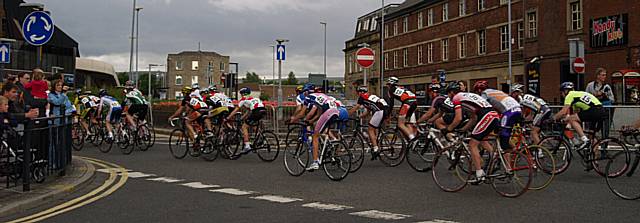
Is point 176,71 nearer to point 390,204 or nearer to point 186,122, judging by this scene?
point 186,122

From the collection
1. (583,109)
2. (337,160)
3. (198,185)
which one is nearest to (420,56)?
(583,109)

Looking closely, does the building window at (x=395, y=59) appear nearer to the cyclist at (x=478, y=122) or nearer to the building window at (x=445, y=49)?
the building window at (x=445, y=49)

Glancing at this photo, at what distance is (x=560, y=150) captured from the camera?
12898 mm

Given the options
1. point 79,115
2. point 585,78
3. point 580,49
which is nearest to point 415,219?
point 79,115

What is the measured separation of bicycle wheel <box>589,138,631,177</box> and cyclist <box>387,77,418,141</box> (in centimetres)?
340

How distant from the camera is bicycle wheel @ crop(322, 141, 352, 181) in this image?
1255 cm

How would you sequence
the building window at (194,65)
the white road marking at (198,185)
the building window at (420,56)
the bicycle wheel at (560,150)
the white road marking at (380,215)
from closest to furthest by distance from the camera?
the white road marking at (380,215) → the white road marking at (198,185) → the bicycle wheel at (560,150) → the building window at (420,56) → the building window at (194,65)

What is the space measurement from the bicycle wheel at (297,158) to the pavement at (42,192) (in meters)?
3.56

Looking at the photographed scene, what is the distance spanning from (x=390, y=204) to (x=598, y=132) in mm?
5795

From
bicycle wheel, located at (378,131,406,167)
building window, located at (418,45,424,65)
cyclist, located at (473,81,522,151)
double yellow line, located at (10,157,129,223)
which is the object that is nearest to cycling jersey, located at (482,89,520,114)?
cyclist, located at (473,81,522,151)

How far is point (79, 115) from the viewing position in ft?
69.1

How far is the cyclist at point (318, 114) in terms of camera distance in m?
12.6

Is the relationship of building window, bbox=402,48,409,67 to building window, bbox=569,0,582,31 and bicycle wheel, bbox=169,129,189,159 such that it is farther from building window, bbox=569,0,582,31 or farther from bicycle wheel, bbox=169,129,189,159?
bicycle wheel, bbox=169,129,189,159

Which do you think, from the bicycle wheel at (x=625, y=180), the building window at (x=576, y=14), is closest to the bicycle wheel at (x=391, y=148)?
the bicycle wheel at (x=625, y=180)
